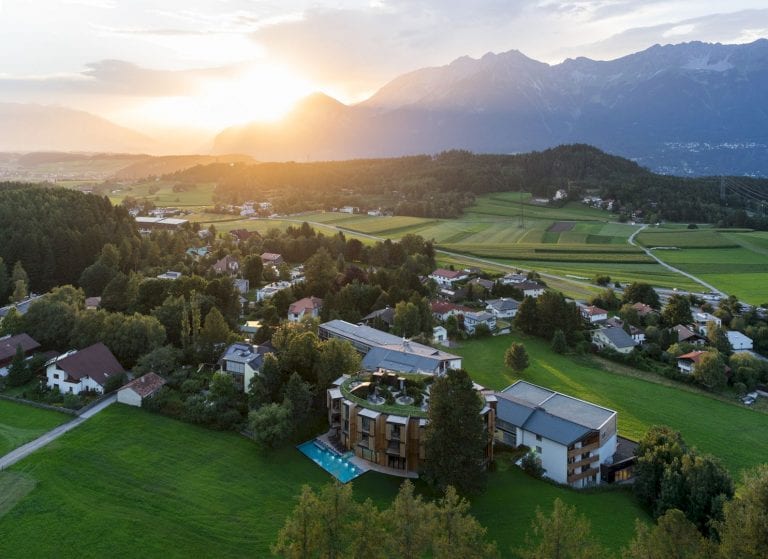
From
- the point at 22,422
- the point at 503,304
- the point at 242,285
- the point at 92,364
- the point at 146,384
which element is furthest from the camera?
the point at 242,285

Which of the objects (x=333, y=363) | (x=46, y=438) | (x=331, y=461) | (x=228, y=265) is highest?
(x=333, y=363)

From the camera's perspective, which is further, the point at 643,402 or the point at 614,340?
the point at 614,340

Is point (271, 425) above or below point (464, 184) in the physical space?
below

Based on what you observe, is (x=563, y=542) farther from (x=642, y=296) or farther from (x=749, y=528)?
(x=642, y=296)

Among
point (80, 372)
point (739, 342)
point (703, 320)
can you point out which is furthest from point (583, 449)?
point (703, 320)

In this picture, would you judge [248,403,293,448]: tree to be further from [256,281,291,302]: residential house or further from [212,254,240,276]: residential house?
[212,254,240,276]: residential house

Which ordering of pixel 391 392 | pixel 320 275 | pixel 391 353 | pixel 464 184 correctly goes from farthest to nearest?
pixel 464 184, pixel 320 275, pixel 391 353, pixel 391 392

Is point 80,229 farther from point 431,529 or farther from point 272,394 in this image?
point 431,529
